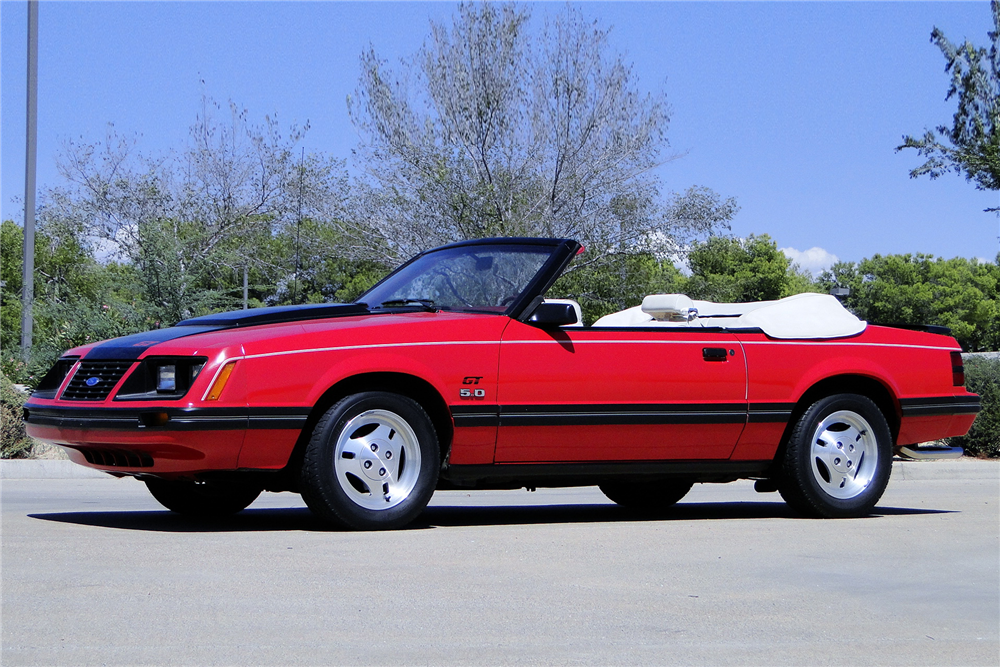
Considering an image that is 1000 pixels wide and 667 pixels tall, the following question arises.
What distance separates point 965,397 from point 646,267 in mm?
20506

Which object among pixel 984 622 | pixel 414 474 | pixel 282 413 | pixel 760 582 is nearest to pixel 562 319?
pixel 414 474

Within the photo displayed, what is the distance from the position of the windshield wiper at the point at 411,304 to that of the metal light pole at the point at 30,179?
9.89m

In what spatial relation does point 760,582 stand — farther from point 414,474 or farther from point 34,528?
point 34,528

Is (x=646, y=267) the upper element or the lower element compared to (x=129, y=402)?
upper

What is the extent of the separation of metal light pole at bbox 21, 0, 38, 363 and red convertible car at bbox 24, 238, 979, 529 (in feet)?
31.4

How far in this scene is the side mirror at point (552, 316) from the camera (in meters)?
7.18

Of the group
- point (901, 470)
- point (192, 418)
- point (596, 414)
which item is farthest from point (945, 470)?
point (192, 418)

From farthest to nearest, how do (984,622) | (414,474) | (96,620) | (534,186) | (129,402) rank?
(534,186), (414,474), (129,402), (984,622), (96,620)

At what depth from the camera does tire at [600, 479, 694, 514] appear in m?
8.83

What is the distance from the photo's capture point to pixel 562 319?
23.6ft

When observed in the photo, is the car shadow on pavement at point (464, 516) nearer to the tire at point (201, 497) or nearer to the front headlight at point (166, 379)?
the tire at point (201, 497)

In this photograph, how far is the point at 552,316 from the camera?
23.6ft

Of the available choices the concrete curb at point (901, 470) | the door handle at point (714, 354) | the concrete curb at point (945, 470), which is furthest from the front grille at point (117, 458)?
the concrete curb at point (945, 470)

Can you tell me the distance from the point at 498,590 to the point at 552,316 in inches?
90.4
